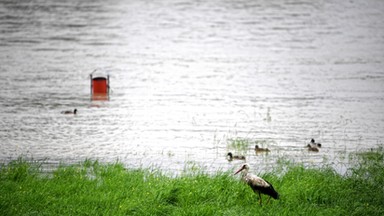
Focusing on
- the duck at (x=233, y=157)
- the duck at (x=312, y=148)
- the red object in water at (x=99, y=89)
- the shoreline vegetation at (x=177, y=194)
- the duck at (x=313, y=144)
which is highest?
the red object in water at (x=99, y=89)

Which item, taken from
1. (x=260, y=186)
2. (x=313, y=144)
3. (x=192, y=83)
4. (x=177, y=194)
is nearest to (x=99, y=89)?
(x=192, y=83)

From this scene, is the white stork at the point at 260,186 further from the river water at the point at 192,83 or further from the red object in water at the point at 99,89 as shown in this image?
the red object in water at the point at 99,89

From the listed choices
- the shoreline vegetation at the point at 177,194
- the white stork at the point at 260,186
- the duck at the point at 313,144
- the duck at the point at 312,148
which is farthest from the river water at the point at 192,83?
the white stork at the point at 260,186

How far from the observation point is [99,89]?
42.2m

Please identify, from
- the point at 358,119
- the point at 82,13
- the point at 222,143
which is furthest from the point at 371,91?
the point at 82,13

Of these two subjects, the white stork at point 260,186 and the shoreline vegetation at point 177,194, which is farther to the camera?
the white stork at point 260,186

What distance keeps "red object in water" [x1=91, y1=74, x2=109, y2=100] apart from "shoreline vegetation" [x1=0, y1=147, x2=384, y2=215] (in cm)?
2056

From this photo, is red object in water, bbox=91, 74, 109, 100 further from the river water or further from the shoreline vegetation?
the shoreline vegetation

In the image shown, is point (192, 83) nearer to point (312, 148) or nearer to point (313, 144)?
point (313, 144)

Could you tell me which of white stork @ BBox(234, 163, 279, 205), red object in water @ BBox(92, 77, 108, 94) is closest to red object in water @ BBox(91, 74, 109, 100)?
red object in water @ BBox(92, 77, 108, 94)

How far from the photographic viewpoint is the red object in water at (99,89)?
4140 centimetres

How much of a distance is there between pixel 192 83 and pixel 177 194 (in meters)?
30.6

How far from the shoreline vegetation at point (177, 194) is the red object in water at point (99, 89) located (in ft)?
67.5

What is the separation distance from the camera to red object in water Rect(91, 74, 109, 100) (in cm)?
4140
